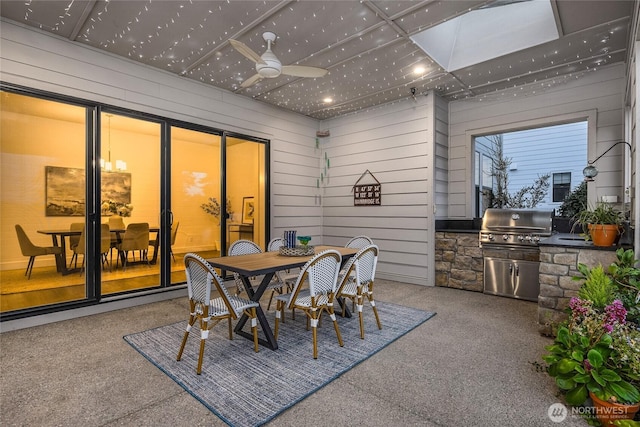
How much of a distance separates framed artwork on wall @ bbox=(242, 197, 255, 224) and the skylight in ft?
10.9

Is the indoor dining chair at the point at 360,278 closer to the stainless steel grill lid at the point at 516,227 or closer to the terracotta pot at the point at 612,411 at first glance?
the terracotta pot at the point at 612,411

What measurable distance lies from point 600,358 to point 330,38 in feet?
11.5

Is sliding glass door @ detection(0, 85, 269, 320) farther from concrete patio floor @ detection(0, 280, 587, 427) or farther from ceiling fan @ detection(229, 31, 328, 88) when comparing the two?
ceiling fan @ detection(229, 31, 328, 88)

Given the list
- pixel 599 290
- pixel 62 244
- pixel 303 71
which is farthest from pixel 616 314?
pixel 62 244

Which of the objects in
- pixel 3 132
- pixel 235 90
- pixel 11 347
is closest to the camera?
pixel 11 347

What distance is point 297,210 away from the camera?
6.09 meters

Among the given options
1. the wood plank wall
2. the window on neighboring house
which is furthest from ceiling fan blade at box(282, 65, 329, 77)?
the window on neighboring house

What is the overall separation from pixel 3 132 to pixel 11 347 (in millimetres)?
2078

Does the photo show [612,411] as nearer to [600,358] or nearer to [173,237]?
[600,358]

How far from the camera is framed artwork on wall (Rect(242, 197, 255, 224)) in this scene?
5.31 m

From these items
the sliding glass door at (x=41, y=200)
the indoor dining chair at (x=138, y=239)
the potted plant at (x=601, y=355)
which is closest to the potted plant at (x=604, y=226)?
the potted plant at (x=601, y=355)

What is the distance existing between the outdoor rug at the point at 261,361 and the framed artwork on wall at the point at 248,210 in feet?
7.07

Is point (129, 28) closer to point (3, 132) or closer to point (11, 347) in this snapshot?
point (3, 132)

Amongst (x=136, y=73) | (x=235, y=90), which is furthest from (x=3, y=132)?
(x=235, y=90)
